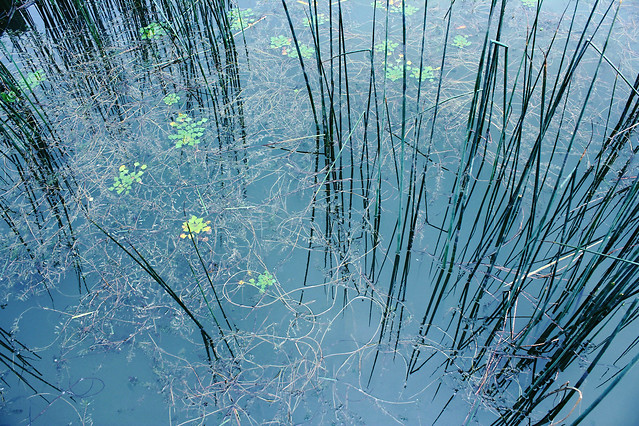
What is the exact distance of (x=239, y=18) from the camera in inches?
103

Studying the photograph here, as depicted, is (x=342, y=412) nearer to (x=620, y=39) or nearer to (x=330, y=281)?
(x=330, y=281)

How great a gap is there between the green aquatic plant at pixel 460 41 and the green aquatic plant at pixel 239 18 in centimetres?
136

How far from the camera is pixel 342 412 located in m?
1.32

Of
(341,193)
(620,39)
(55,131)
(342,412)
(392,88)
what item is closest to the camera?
(342,412)

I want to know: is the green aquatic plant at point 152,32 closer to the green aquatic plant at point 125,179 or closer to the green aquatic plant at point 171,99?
the green aquatic plant at point 171,99

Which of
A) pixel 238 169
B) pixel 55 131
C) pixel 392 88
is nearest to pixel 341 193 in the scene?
pixel 238 169

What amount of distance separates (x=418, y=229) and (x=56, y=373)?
146cm

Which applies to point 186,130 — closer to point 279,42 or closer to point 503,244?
point 279,42

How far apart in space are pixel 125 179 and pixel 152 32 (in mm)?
1248

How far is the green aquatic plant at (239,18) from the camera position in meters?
2.65

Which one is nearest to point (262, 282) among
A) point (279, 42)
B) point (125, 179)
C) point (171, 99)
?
point (125, 179)

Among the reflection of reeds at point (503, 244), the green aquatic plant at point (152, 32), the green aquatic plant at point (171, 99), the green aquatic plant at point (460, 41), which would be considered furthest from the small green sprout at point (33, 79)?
the green aquatic plant at point (460, 41)

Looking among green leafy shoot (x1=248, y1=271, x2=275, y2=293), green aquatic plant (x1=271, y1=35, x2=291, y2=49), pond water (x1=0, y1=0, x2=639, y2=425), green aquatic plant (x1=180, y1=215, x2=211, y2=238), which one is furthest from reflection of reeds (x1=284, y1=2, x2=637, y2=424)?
green aquatic plant (x1=271, y1=35, x2=291, y2=49)

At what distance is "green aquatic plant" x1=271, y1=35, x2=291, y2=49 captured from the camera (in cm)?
254
